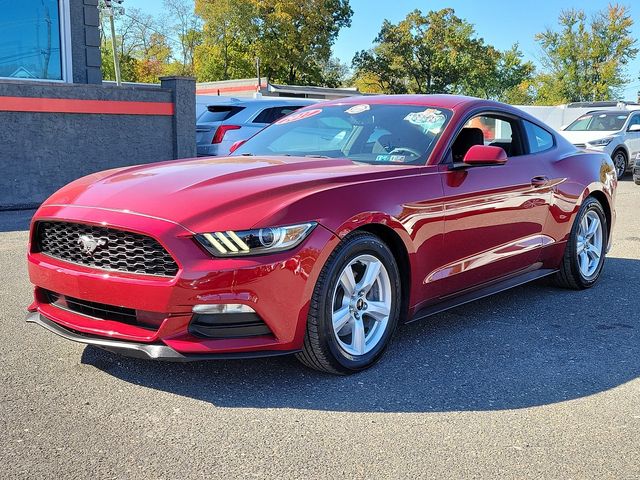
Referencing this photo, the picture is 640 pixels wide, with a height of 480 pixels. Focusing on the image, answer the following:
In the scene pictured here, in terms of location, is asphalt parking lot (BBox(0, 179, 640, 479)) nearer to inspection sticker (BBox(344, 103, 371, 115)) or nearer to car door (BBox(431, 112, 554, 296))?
car door (BBox(431, 112, 554, 296))

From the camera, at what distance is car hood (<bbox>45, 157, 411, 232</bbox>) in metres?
3.28

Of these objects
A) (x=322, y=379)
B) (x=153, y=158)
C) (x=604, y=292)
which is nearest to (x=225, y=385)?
(x=322, y=379)

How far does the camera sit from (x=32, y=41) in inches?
472

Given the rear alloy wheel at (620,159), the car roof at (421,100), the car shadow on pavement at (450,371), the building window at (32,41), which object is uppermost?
the building window at (32,41)

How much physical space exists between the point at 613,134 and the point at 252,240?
612 inches

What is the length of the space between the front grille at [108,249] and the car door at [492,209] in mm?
1717

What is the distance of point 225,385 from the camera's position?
3555 mm

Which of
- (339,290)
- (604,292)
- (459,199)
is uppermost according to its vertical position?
(459,199)

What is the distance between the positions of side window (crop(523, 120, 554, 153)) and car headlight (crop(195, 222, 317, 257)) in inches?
107

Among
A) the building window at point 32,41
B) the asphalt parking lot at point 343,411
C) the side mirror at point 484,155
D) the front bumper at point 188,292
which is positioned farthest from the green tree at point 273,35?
the front bumper at point 188,292

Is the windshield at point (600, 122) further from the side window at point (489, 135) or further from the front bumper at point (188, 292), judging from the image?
the front bumper at point (188, 292)

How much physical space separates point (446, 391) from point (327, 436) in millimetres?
817

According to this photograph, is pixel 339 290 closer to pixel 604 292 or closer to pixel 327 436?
pixel 327 436

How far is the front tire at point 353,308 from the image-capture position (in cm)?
349
